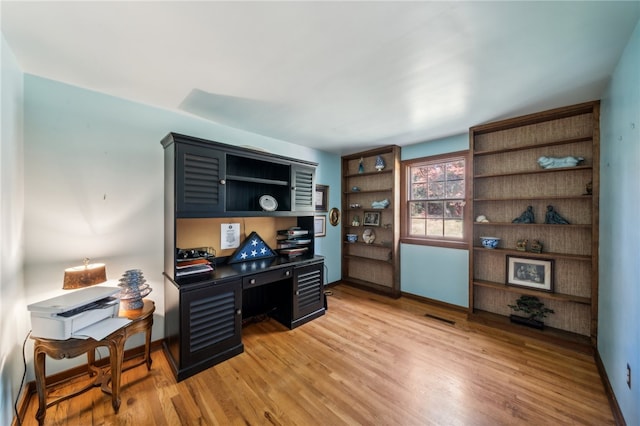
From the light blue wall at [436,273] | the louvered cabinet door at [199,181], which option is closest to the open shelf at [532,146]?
the light blue wall at [436,273]

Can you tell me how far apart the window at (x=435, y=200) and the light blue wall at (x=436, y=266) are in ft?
0.36

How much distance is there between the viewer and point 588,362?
210cm

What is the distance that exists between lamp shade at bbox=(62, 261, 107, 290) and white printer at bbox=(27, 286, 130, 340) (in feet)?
0.17

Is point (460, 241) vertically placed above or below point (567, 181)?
below

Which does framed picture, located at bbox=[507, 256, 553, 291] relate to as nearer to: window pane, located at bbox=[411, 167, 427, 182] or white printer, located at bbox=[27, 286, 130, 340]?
window pane, located at bbox=[411, 167, 427, 182]

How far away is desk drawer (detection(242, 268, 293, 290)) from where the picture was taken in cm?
230

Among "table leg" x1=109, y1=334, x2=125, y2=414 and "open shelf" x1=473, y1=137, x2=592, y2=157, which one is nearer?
"table leg" x1=109, y1=334, x2=125, y2=414

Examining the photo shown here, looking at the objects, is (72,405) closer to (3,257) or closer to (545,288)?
(3,257)

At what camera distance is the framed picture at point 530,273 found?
8.30 feet

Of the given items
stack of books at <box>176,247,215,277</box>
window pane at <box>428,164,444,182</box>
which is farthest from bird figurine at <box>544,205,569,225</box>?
stack of books at <box>176,247,215,277</box>

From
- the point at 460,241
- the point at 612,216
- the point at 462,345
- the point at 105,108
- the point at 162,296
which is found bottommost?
the point at 462,345

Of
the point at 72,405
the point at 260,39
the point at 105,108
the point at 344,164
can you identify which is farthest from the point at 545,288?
the point at 105,108

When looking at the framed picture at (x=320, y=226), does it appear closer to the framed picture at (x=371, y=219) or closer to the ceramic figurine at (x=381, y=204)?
the framed picture at (x=371, y=219)

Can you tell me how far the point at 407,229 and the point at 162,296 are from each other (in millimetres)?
3382
